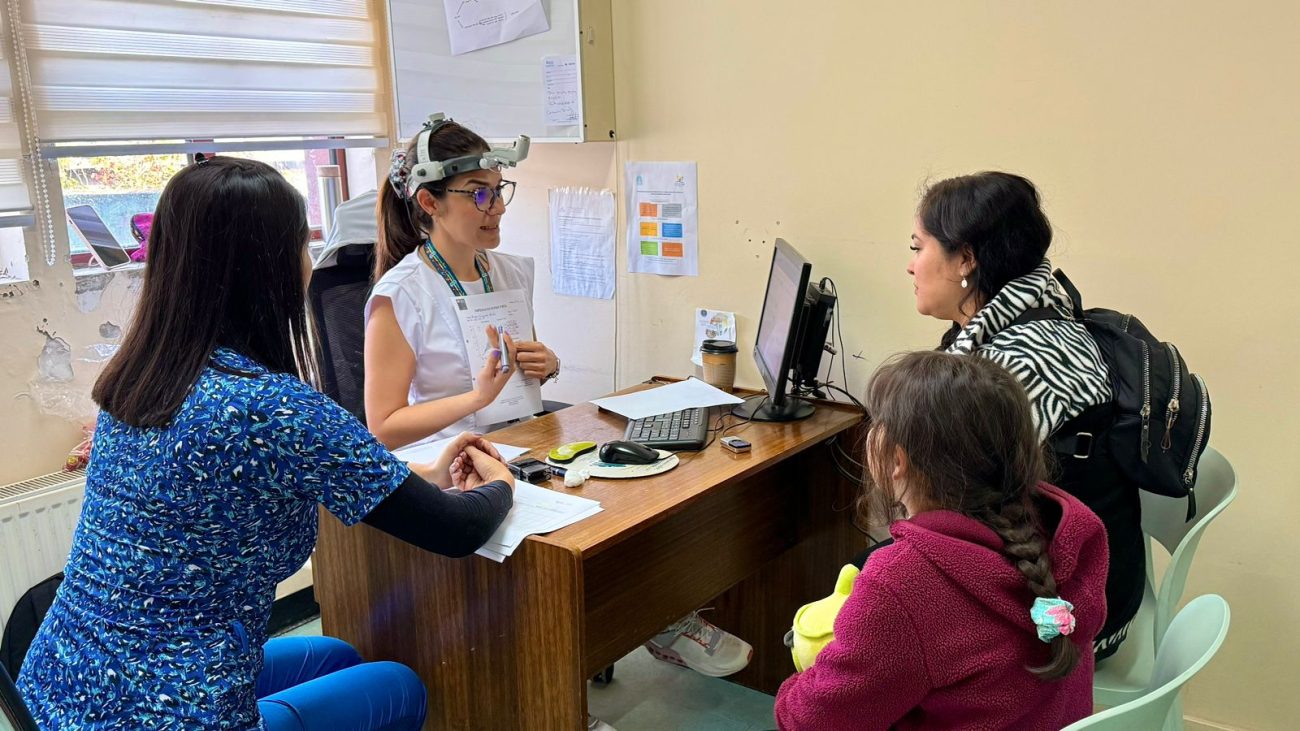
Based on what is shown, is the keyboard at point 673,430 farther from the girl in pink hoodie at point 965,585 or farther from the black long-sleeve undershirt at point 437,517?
the girl in pink hoodie at point 965,585

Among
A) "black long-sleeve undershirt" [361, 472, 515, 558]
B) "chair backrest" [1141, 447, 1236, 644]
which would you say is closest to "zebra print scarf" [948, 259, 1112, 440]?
"chair backrest" [1141, 447, 1236, 644]

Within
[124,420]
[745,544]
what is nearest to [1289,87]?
[745,544]

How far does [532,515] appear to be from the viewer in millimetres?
1674

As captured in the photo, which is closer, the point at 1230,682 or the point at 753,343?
the point at 1230,682

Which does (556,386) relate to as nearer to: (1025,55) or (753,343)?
(753,343)

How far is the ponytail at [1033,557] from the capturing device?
1.08 meters

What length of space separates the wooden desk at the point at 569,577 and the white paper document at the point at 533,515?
2 cm

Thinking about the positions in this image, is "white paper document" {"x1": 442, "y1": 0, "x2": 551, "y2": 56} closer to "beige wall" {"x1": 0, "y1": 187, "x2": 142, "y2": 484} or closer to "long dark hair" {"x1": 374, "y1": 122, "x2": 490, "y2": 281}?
"long dark hair" {"x1": 374, "y1": 122, "x2": 490, "y2": 281}

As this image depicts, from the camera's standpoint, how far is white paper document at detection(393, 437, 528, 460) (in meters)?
1.96

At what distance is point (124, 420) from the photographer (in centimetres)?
129

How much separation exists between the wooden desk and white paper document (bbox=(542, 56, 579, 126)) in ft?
2.91

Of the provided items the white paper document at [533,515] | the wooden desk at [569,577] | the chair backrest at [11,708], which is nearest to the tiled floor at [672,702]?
the wooden desk at [569,577]

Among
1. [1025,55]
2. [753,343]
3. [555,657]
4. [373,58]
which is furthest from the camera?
[373,58]

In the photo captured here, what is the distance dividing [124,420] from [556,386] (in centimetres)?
191
